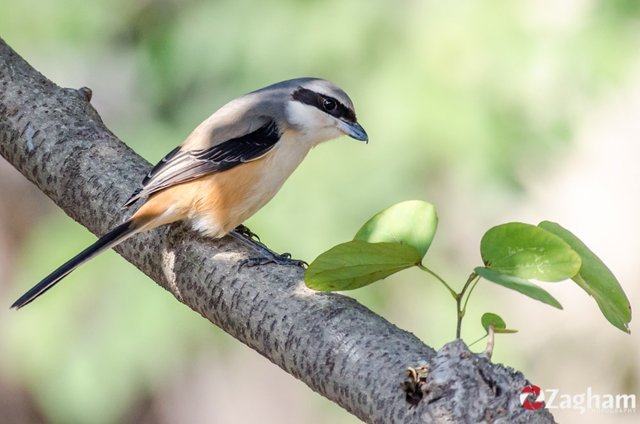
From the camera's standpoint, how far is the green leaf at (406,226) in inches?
80.2

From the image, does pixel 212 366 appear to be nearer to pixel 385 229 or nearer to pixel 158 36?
pixel 158 36

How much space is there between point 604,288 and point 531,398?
29 cm

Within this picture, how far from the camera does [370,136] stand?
14.0 ft

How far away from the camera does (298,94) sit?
352 centimetres

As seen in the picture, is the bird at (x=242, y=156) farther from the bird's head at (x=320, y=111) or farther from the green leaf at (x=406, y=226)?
the green leaf at (x=406, y=226)

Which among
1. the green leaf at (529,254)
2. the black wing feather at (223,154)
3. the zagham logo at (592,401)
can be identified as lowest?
the green leaf at (529,254)

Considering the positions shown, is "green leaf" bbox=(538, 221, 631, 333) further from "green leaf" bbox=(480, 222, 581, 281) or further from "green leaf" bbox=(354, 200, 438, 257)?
"green leaf" bbox=(354, 200, 438, 257)

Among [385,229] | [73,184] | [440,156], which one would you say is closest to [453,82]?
[440,156]

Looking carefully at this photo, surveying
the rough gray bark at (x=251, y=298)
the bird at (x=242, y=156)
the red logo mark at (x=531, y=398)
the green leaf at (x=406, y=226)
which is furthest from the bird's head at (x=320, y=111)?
the red logo mark at (x=531, y=398)

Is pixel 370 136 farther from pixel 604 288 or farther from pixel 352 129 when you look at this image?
pixel 604 288

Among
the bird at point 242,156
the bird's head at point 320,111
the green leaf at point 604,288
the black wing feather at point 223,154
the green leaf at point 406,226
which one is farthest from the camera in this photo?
the bird's head at point 320,111

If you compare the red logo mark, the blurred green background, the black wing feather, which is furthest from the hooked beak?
the red logo mark

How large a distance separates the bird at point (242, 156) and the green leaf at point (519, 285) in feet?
3.99

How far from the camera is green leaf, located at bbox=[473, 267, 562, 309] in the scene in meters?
1.71
